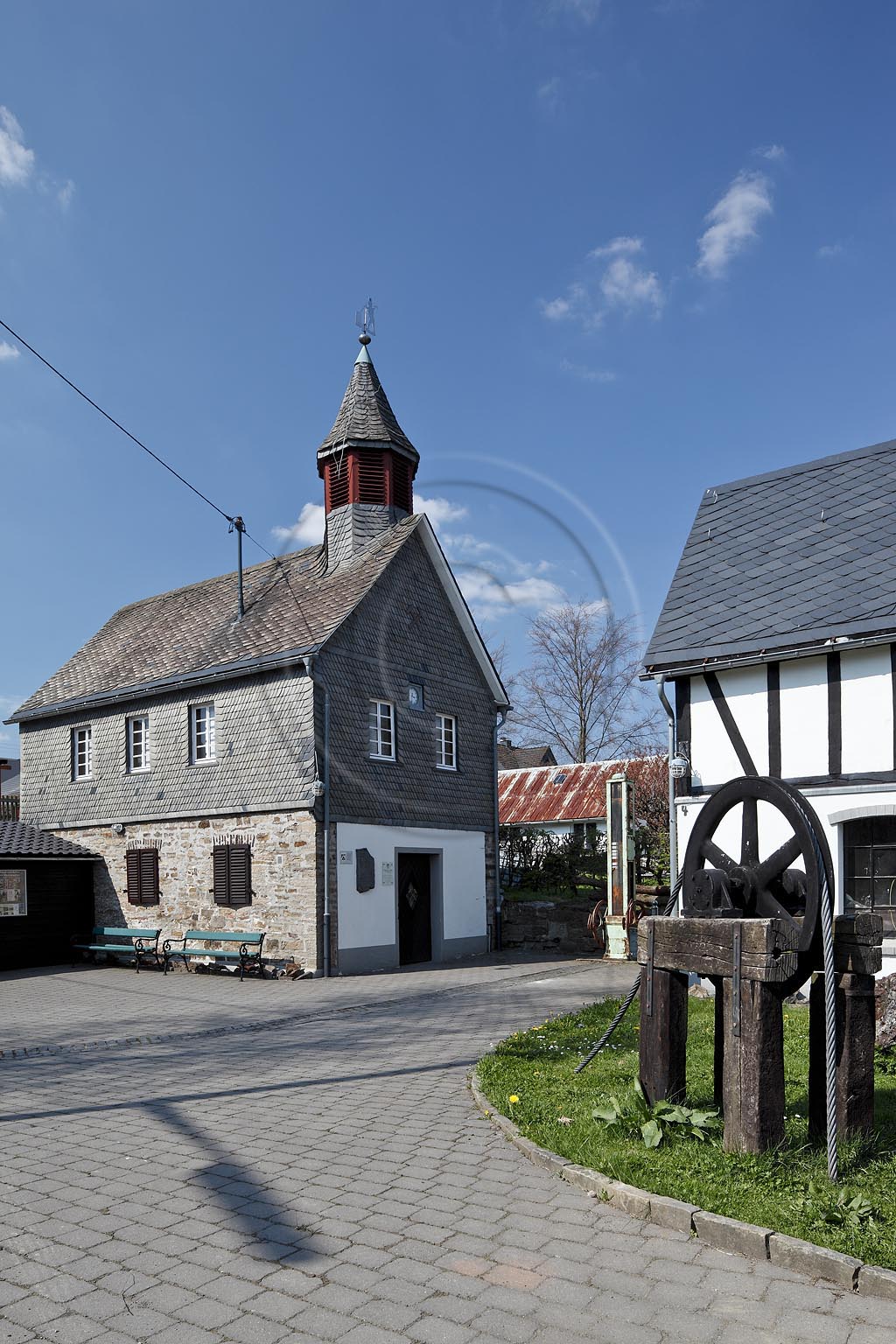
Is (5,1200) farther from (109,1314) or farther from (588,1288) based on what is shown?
(588,1288)

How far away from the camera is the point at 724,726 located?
13.9m

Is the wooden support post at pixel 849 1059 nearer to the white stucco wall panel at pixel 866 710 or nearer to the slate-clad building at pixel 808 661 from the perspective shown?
the slate-clad building at pixel 808 661

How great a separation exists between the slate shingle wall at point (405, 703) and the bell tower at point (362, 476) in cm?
132

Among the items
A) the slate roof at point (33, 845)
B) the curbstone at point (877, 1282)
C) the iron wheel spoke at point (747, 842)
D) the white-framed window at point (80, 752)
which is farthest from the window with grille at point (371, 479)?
the curbstone at point (877, 1282)

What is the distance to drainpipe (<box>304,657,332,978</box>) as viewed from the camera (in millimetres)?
18344

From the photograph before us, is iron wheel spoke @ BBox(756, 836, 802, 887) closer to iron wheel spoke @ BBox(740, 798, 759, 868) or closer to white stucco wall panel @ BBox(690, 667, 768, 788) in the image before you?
iron wheel spoke @ BBox(740, 798, 759, 868)

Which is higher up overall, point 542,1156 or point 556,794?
point 556,794

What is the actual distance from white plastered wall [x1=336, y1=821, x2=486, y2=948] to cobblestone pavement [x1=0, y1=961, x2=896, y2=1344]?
29.3 feet

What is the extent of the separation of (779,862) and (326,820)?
13035 millimetres

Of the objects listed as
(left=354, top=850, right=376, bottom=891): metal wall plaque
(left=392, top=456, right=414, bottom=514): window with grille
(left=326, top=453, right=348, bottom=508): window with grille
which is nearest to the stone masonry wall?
(left=354, top=850, right=376, bottom=891): metal wall plaque

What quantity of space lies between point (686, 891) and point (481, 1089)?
2637 millimetres

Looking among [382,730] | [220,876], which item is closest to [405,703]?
[382,730]

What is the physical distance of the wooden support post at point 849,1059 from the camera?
6023 millimetres

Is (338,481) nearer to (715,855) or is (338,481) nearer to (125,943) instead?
(125,943)
